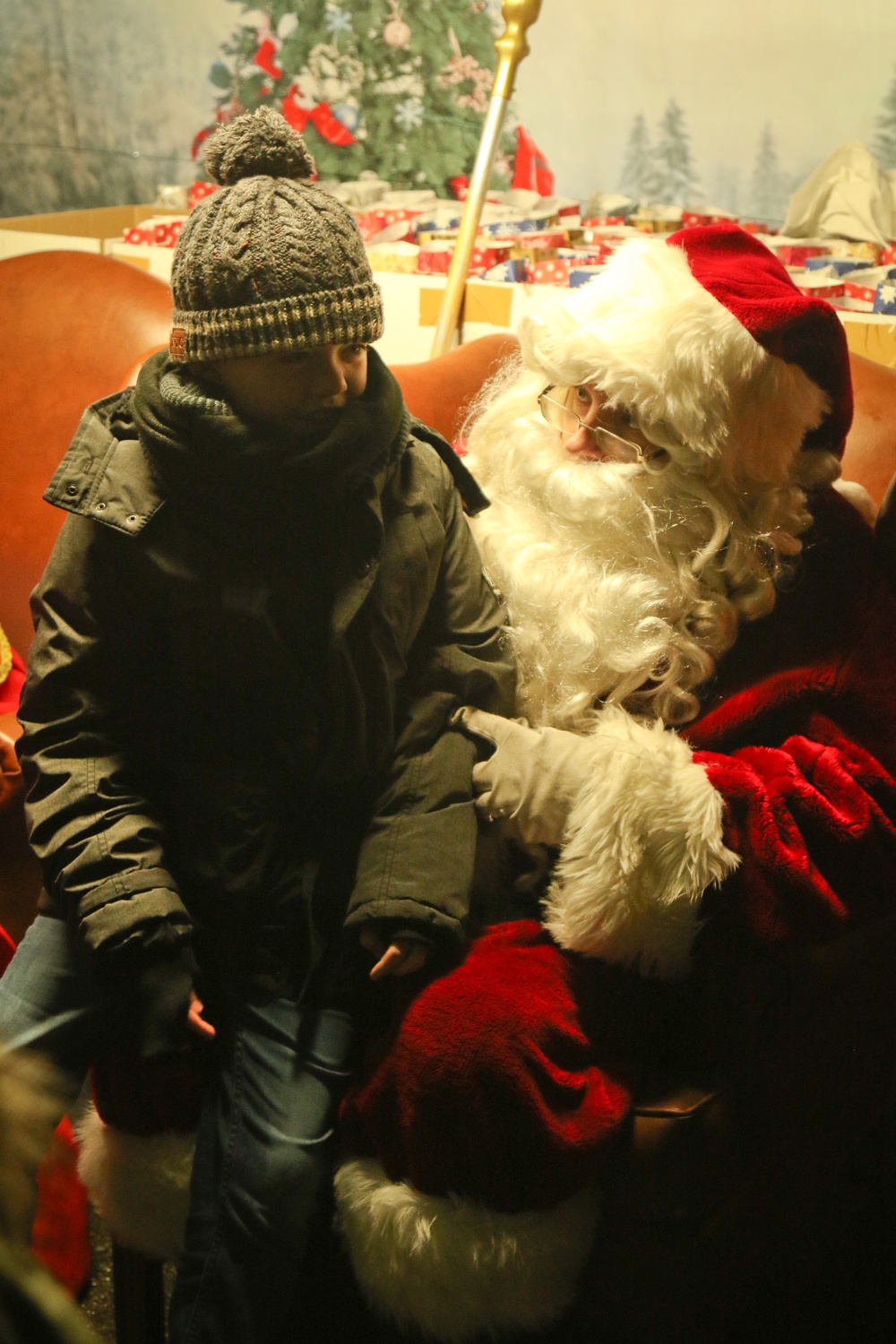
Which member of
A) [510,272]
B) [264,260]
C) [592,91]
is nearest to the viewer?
[264,260]

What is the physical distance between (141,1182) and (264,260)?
862mm

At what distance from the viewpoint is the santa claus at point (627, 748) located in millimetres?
954

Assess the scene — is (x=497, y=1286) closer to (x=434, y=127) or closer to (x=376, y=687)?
(x=376, y=687)

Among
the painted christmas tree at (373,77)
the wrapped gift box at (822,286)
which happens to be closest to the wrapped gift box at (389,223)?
the painted christmas tree at (373,77)

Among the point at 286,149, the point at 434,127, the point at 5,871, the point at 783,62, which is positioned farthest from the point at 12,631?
the point at 783,62

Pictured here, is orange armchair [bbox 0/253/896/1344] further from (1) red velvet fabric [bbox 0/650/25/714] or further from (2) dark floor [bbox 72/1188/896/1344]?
(1) red velvet fabric [bbox 0/650/25/714]

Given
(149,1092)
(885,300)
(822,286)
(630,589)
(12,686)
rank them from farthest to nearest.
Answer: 1. (822,286)
2. (885,300)
3. (12,686)
4. (630,589)
5. (149,1092)

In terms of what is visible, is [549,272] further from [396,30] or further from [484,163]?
[396,30]

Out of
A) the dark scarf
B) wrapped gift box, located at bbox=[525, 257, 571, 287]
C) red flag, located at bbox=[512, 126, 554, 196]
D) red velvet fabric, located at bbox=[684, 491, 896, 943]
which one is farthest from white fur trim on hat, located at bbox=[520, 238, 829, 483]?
red flag, located at bbox=[512, 126, 554, 196]

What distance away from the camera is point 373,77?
115 inches

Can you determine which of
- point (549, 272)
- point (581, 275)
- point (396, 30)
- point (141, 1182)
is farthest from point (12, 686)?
point (396, 30)

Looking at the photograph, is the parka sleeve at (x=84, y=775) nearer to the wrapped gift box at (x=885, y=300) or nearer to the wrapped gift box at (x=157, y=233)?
the wrapped gift box at (x=885, y=300)

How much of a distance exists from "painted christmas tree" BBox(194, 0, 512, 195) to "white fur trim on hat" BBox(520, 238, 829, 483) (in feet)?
6.62

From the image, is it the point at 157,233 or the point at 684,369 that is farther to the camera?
the point at 157,233
